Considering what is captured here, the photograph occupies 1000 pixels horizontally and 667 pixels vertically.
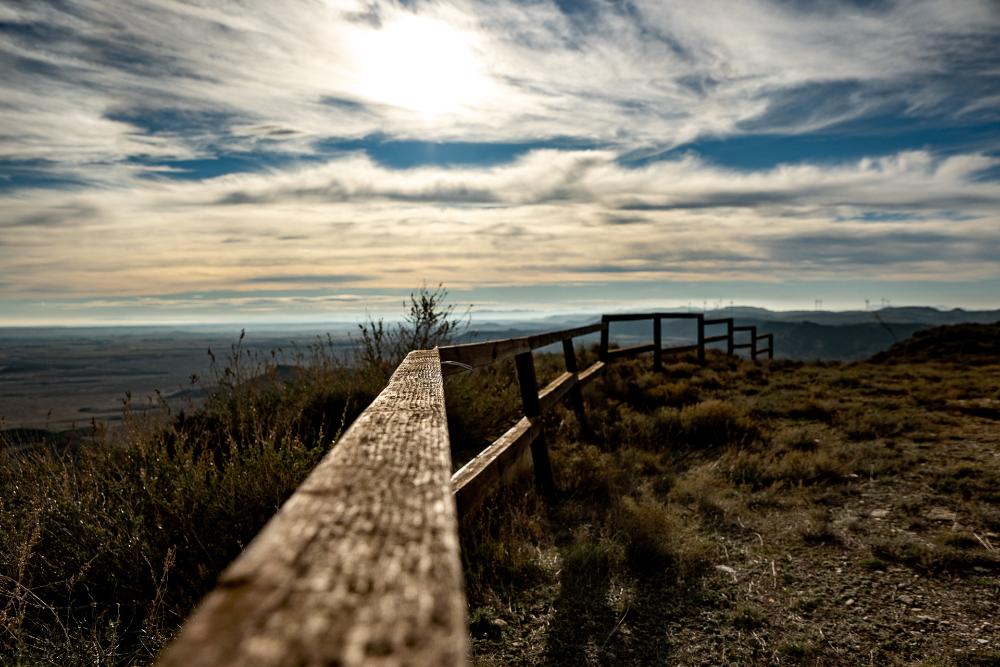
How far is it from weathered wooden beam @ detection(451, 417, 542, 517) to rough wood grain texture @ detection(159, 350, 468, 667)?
1553 mm

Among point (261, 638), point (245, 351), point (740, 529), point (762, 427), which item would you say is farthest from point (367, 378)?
point (261, 638)

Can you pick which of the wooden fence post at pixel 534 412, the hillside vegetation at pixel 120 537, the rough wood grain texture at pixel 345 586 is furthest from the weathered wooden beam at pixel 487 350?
the rough wood grain texture at pixel 345 586

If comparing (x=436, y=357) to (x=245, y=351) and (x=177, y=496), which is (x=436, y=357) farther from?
(x=245, y=351)

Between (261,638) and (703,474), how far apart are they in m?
5.81

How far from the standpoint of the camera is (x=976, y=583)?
3.47 metres

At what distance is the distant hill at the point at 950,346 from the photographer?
20.1 m

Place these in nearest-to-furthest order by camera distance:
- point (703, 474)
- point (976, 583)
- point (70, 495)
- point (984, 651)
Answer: point (984, 651) < point (976, 583) < point (70, 495) < point (703, 474)

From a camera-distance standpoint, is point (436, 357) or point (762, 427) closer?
point (436, 357)

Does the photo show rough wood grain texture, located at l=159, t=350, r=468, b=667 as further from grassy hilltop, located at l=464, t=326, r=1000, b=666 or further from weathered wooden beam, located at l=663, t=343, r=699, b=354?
weathered wooden beam, located at l=663, t=343, r=699, b=354

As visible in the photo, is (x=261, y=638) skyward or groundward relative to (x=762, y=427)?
skyward

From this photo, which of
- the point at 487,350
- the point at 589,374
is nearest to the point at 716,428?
the point at 589,374

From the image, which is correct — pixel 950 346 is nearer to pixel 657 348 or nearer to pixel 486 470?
pixel 657 348

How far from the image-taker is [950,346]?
23.4 metres

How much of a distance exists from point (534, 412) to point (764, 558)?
1.98 m
